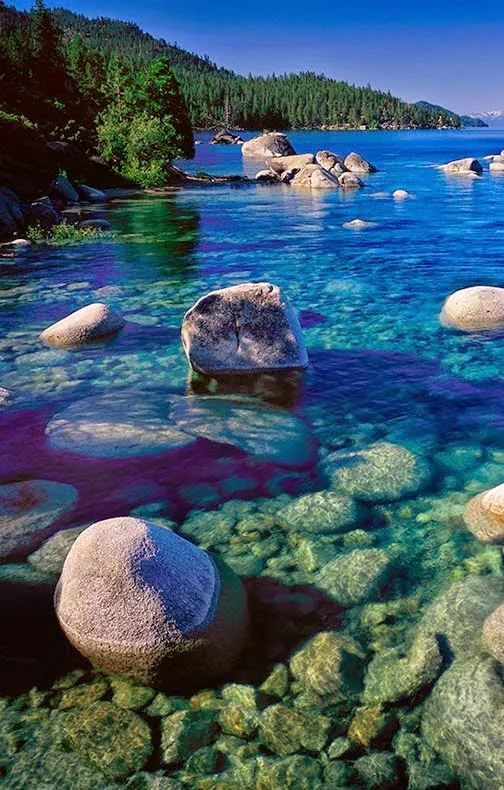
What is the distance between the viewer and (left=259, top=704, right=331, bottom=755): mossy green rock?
494cm

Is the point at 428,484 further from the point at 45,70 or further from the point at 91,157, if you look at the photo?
the point at 45,70

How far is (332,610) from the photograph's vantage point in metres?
6.29

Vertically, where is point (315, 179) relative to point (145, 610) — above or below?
above

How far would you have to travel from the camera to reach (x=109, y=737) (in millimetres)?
4992

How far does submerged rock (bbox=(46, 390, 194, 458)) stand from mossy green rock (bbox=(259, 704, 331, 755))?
15.8 ft

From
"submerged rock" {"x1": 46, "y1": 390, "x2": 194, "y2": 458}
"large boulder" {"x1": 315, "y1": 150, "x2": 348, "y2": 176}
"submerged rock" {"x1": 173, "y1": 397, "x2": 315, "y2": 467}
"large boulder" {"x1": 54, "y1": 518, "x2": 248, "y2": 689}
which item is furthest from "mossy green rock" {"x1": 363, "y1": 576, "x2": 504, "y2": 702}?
"large boulder" {"x1": 315, "y1": 150, "x2": 348, "y2": 176}

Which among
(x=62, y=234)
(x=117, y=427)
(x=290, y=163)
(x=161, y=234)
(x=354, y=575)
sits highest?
(x=290, y=163)

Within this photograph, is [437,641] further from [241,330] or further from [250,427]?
[241,330]

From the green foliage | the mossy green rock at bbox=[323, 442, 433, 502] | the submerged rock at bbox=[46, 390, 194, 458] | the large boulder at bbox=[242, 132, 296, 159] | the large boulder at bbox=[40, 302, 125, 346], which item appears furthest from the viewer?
the large boulder at bbox=[242, 132, 296, 159]

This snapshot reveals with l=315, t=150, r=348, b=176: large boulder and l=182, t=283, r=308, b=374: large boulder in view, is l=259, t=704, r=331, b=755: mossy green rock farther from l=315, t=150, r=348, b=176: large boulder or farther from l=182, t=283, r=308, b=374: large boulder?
l=315, t=150, r=348, b=176: large boulder

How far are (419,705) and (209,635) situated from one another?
6.24 ft

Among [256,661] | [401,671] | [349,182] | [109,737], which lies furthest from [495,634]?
[349,182]

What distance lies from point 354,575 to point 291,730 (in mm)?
1993

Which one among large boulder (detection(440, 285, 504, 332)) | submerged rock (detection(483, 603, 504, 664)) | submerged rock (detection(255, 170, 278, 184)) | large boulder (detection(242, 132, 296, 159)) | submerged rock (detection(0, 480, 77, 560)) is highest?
large boulder (detection(242, 132, 296, 159))
